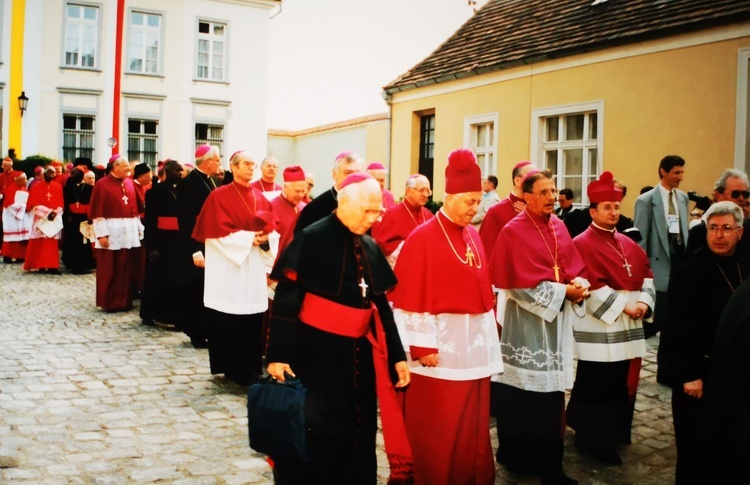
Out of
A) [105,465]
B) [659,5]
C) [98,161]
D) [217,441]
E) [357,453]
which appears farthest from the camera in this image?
[98,161]

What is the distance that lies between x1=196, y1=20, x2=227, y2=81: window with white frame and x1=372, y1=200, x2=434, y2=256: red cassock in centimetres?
2457

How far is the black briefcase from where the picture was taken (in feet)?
12.2

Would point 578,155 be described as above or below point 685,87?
below

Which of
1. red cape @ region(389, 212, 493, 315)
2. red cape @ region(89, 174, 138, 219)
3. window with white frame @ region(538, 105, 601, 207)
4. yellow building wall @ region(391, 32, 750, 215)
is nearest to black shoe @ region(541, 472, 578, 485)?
red cape @ region(389, 212, 493, 315)

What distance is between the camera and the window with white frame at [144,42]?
28.8 m

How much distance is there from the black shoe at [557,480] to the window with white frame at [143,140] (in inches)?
1041

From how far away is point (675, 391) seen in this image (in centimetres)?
441

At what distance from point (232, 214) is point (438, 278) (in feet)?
10.5

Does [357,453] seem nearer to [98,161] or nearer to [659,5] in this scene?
[659,5]

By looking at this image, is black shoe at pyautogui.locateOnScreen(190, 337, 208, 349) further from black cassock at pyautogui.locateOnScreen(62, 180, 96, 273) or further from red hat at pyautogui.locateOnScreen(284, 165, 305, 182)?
black cassock at pyautogui.locateOnScreen(62, 180, 96, 273)

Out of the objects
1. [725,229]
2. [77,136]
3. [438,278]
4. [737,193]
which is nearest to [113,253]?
[438,278]

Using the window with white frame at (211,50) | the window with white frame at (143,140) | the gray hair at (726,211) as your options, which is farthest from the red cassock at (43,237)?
the window with white frame at (211,50)

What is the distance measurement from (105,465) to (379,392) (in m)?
2.00

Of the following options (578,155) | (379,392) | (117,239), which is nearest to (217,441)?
(379,392)
